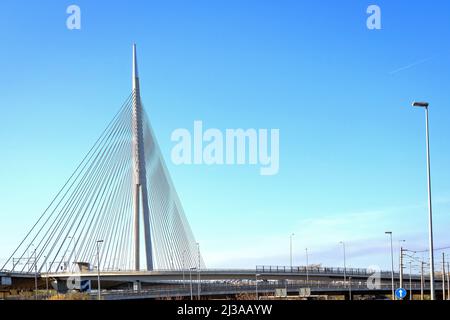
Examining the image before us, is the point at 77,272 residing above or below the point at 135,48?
below

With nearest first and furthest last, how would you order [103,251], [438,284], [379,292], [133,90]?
[103,251], [133,90], [379,292], [438,284]

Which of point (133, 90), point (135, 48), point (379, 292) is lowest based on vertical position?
point (379, 292)

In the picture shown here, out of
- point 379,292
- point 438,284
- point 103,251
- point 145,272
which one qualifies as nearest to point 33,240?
point 103,251

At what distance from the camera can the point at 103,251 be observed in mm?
72375
